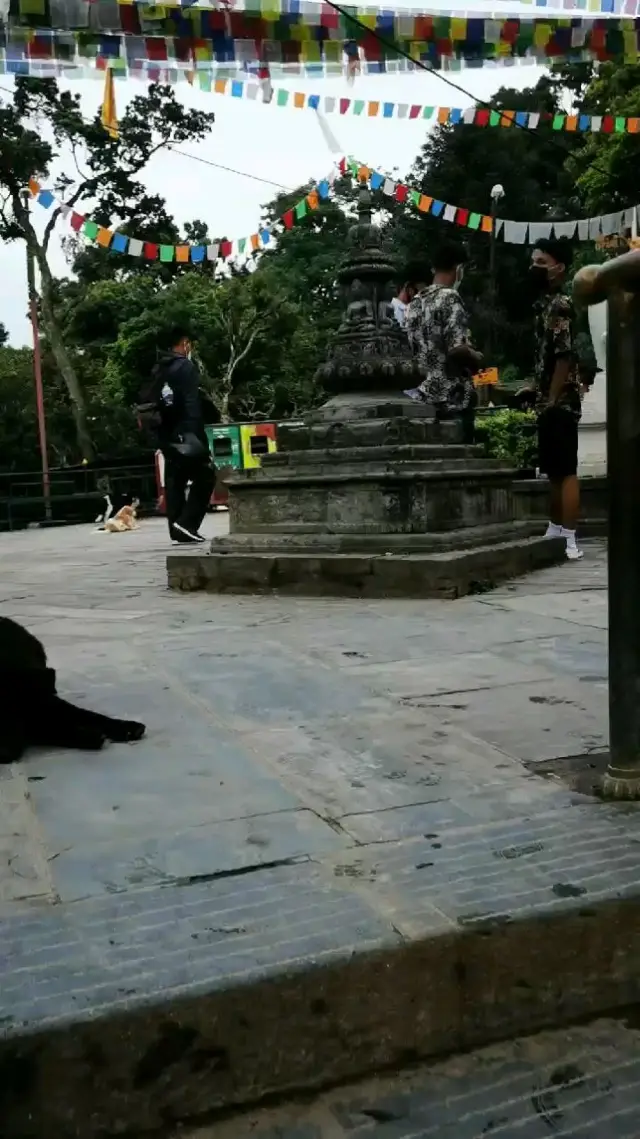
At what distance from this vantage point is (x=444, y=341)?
6.63 meters

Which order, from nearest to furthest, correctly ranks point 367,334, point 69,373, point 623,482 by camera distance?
point 623,482 < point 367,334 < point 69,373

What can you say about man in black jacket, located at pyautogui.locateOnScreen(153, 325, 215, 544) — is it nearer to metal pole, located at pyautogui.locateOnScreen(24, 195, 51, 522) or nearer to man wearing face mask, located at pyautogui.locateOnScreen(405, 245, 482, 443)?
man wearing face mask, located at pyautogui.locateOnScreen(405, 245, 482, 443)

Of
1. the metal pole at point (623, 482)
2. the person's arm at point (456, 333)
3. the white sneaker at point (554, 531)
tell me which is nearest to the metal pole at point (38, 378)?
the person's arm at point (456, 333)

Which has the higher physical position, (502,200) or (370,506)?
(502,200)

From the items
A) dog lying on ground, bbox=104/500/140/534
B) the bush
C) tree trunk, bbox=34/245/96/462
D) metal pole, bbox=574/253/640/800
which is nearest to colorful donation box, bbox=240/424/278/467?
dog lying on ground, bbox=104/500/140/534

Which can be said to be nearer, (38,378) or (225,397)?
(38,378)

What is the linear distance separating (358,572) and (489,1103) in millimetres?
3854

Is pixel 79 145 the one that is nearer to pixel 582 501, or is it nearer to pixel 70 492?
pixel 70 492

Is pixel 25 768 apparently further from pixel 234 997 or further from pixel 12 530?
pixel 12 530

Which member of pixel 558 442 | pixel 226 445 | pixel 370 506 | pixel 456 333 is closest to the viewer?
pixel 370 506

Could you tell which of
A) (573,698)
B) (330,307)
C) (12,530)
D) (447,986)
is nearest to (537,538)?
(573,698)

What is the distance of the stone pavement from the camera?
4.36ft

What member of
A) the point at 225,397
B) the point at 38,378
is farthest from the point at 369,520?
the point at 225,397

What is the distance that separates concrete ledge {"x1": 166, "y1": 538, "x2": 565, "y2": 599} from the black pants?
2568 millimetres
